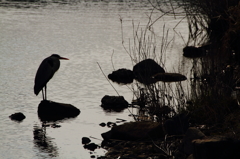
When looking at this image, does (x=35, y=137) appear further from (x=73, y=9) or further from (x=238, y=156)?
(x=73, y=9)

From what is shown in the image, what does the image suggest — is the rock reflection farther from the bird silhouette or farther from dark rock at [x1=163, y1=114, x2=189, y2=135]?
dark rock at [x1=163, y1=114, x2=189, y2=135]

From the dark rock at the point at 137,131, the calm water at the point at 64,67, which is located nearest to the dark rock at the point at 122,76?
the calm water at the point at 64,67

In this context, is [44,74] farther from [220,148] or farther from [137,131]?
[220,148]

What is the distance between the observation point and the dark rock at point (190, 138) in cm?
650

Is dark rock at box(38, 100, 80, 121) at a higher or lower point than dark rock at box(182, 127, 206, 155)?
lower

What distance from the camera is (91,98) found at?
1121cm

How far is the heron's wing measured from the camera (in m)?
10.4

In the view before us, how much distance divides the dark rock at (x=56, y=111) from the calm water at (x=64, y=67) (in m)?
0.18

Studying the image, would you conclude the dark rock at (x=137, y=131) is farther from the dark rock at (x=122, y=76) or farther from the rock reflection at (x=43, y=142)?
the dark rock at (x=122, y=76)

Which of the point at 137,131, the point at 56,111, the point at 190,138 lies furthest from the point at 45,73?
the point at 190,138

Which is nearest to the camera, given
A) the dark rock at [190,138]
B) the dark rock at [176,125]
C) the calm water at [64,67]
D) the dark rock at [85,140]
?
the dark rock at [190,138]

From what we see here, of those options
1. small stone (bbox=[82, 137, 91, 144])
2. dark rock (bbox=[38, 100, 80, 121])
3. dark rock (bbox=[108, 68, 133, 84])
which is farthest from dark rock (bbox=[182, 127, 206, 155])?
dark rock (bbox=[108, 68, 133, 84])

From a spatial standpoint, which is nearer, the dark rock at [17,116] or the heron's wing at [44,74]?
the dark rock at [17,116]

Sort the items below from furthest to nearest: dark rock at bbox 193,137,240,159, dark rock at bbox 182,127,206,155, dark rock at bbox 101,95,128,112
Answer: dark rock at bbox 101,95,128,112, dark rock at bbox 182,127,206,155, dark rock at bbox 193,137,240,159
